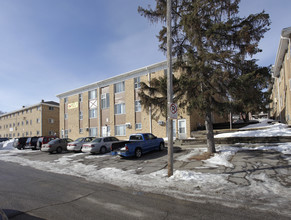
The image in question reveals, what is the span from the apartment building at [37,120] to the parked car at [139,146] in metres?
38.5

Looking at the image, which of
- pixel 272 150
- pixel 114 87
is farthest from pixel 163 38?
pixel 114 87

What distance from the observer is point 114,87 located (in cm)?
2611

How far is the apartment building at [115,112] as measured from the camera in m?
20.5

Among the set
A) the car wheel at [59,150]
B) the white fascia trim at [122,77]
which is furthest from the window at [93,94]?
the car wheel at [59,150]

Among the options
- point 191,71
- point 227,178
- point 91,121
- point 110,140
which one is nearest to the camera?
point 227,178

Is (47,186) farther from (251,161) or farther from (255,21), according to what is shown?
(255,21)

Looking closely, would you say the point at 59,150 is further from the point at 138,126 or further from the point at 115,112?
the point at 115,112

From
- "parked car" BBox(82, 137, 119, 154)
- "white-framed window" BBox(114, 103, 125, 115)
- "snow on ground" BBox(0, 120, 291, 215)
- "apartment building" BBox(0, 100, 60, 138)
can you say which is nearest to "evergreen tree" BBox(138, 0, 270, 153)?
"snow on ground" BBox(0, 120, 291, 215)

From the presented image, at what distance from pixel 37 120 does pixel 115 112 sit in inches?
1157

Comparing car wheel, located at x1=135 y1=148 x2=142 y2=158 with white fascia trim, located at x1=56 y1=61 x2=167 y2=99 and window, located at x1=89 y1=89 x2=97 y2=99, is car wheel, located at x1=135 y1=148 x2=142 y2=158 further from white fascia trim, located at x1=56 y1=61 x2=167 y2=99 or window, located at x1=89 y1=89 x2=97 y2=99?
window, located at x1=89 y1=89 x2=97 y2=99

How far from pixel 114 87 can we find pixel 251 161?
20.5m

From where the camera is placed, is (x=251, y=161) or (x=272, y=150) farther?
(x=272, y=150)

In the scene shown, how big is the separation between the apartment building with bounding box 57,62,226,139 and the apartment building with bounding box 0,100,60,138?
1327 centimetres

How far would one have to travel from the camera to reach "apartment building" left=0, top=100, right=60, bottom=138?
146 ft
